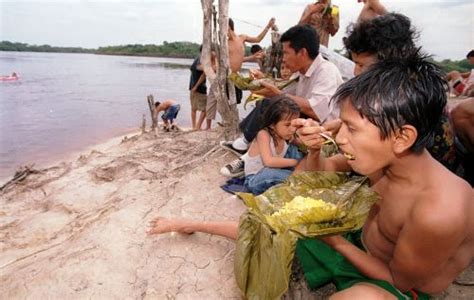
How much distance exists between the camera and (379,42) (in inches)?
89.5

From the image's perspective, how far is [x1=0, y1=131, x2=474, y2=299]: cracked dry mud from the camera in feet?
7.17

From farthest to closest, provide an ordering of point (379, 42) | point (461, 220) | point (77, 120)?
point (77, 120) → point (379, 42) → point (461, 220)

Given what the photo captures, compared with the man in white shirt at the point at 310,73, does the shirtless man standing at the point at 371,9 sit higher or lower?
higher

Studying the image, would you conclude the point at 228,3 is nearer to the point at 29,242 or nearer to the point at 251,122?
the point at 251,122

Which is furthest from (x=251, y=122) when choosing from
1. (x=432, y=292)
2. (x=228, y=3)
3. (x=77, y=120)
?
(x=77, y=120)

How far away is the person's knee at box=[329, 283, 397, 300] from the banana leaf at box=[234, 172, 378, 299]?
232mm

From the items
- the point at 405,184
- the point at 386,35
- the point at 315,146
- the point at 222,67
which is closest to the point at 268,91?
the point at 222,67

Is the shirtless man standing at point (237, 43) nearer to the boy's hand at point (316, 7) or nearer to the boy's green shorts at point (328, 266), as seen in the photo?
the boy's hand at point (316, 7)

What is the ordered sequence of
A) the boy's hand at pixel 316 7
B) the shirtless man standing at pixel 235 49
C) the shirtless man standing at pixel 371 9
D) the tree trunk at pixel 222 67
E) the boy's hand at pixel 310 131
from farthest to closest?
1. the shirtless man standing at pixel 235 49
2. the boy's hand at pixel 316 7
3. the shirtless man standing at pixel 371 9
4. the tree trunk at pixel 222 67
5. the boy's hand at pixel 310 131

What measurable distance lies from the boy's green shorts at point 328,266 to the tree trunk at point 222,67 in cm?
255

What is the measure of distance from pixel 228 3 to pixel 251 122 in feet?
4.43

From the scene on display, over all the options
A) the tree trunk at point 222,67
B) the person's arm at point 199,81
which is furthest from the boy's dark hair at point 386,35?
the person's arm at point 199,81

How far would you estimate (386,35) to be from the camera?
Answer: 226 centimetres

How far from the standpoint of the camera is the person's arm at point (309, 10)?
4.86 m
